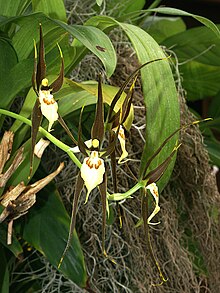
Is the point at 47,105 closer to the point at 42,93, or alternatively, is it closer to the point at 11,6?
the point at 42,93

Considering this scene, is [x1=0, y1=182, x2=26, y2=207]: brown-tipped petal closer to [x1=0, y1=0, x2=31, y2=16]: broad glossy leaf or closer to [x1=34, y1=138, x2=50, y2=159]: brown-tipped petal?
[x1=34, y1=138, x2=50, y2=159]: brown-tipped petal

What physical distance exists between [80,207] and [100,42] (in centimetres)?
29

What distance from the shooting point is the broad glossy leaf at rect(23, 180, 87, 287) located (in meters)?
0.69

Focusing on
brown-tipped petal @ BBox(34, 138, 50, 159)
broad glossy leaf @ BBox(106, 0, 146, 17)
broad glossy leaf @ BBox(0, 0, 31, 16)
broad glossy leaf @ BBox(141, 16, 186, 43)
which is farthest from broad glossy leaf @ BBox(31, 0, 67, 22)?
broad glossy leaf @ BBox(141, 16, 186, 43)

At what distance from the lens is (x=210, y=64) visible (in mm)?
939

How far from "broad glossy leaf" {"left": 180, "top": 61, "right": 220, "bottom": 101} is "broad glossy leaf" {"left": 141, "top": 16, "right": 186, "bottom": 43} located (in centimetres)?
7

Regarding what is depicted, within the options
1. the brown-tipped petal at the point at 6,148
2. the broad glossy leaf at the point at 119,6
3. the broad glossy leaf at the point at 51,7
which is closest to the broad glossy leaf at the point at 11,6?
the broad glossy leaf at the point at 51,7

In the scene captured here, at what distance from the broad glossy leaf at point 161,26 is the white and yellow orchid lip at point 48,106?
56 centimetres

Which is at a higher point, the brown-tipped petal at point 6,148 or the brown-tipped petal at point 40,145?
the brown-tipped petal at point 6,148

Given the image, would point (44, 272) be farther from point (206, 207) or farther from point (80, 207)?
point (206, 207)

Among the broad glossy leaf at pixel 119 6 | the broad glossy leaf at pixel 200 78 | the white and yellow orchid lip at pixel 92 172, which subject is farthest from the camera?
the broad glossy leaf at pixel 200 78

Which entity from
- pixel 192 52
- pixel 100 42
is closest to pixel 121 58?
pixel 192 52

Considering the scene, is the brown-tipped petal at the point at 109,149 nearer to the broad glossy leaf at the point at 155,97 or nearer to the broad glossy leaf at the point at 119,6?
the broad glossy leaf at the point at 155,97

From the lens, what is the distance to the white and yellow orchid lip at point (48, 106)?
442mm
